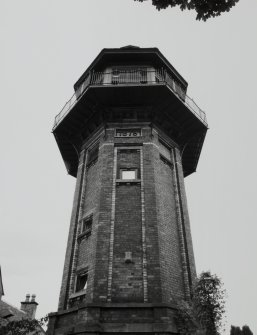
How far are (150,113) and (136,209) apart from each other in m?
4.54

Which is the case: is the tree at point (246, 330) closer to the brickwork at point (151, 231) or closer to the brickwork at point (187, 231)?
the brickwork at point (187, 231)

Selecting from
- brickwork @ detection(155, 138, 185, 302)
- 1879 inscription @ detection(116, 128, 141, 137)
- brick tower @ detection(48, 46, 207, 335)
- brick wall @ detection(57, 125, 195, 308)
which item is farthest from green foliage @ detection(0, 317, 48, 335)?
1879 inscription @ detection(116, 128, 141, 137)

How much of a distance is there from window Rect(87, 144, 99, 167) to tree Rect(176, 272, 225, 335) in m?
6.93

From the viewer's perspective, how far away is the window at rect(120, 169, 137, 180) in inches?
482

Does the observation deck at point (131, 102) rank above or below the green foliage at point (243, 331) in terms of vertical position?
above

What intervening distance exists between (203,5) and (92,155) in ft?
33.2

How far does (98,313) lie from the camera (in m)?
8.85

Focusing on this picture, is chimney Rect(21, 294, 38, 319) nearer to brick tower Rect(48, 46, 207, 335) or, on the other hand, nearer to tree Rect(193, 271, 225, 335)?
brick tower Rect(48, 46, 207, 335)

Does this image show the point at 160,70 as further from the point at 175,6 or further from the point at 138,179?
the point at 175,6

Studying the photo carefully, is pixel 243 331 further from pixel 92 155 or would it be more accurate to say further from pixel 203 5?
pixel 203 5

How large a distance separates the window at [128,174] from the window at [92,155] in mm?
1748

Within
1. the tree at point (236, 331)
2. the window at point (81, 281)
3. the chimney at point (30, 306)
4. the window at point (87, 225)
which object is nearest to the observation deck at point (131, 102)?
the window at point (87, 225)

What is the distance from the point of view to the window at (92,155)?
13.7 metres

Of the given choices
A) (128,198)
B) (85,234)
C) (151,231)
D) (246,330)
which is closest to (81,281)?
(85,234)
